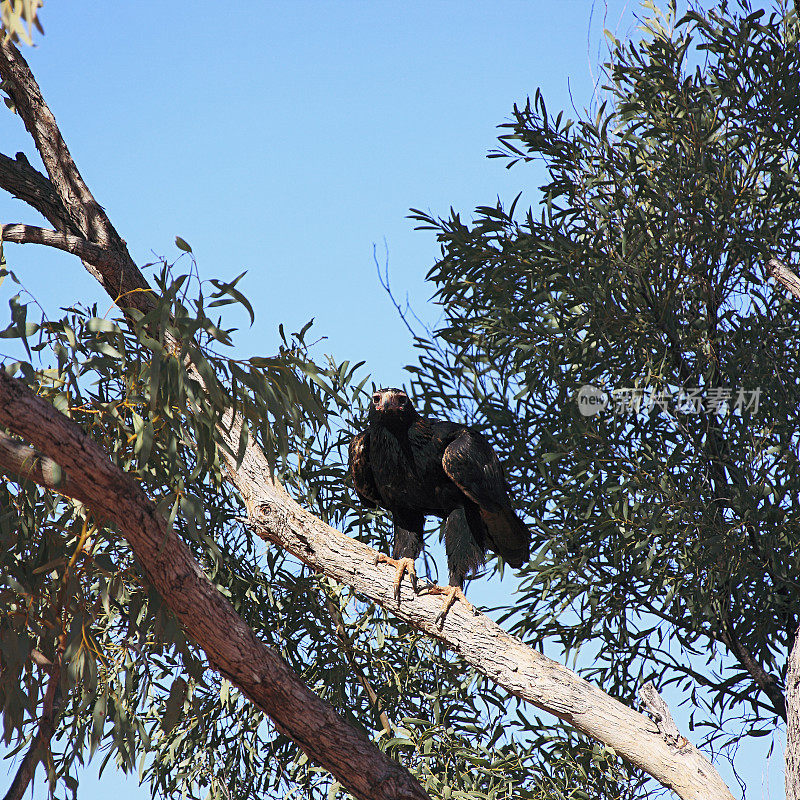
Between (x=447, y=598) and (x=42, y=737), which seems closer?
(x=42, y=737)

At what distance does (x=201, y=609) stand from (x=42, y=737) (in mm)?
725

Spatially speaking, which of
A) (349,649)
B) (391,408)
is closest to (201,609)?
(391,408)

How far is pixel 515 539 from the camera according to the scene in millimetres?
4430

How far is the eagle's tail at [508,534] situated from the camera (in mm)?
4262

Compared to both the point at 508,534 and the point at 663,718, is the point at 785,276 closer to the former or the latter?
the point at 508,534

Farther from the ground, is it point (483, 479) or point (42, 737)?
point (483, 479)

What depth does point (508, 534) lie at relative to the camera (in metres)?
4.39

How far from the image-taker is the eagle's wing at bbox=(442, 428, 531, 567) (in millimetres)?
4109

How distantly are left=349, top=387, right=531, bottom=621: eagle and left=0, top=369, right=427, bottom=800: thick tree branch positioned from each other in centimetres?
111

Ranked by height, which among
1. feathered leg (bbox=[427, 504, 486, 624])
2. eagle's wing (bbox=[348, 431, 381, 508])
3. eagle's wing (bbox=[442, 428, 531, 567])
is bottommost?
feathered leg (bbox=[427, 504, 486, 624])

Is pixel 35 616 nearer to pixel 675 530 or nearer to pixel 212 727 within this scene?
pixel 212 727

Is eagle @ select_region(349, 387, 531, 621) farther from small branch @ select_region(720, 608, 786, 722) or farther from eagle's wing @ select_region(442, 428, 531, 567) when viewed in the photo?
small branch @ select_region(720, 608, 786, 722)

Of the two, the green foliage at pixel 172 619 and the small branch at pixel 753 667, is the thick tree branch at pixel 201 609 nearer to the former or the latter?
the green foliage at pixel 172 619

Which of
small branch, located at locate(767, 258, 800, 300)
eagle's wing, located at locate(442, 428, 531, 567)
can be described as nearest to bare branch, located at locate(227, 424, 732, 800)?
eagle's wing, located at locate(442, 428, 531, 567)
